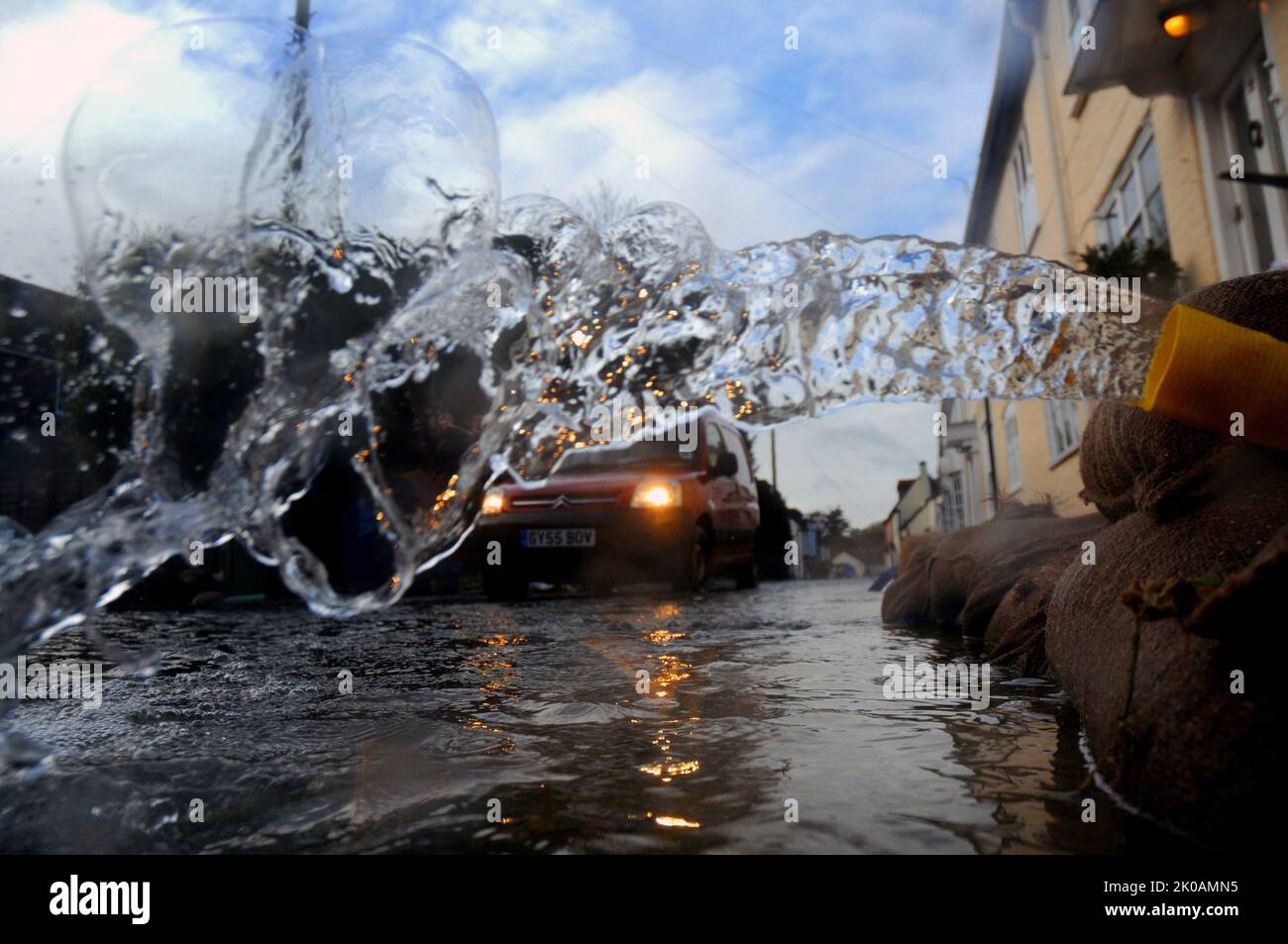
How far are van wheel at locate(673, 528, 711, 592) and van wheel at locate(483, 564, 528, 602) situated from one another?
4.32 feet

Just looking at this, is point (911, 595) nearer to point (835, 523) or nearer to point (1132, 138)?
point (1132, 138)

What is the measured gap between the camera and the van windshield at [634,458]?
7.53 m

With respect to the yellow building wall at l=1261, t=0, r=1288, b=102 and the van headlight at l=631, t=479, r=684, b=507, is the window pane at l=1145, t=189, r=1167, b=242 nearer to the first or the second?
the yellow building wall at l=1261, t=0, r=1288, b=102

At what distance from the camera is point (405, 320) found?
8.38 ft

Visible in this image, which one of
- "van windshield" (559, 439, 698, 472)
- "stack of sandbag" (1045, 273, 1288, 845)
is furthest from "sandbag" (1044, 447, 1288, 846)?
"van windshield" (559, 439, 698, 472)

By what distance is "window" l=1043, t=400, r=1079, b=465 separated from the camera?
10.2 meters

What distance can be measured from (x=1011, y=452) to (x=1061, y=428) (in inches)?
233

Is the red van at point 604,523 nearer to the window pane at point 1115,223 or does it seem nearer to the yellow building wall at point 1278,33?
the yellow building wall at point 1278,33

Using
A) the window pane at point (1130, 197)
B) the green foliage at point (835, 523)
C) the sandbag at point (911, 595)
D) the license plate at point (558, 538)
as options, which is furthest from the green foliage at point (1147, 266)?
the green foliage at point (835, 523)

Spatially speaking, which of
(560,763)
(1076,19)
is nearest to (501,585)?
(560,763)
